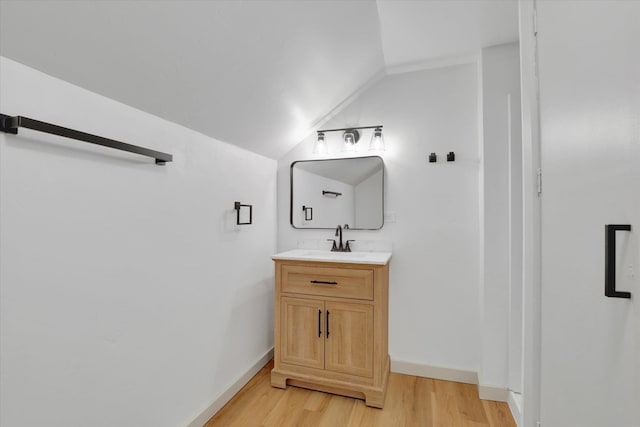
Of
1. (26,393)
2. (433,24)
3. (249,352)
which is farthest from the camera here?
(249,352)

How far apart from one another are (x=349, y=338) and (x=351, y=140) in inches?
59.2

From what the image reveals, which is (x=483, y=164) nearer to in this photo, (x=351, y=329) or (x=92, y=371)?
(x=351, y=329)

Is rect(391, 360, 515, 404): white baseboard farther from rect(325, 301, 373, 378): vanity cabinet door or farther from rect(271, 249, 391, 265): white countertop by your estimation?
rect(271, 249, 391, 265): white countertop

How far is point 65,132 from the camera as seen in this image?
3.32ft

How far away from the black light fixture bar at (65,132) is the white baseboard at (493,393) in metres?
2.40

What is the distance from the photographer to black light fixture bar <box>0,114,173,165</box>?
90 cm

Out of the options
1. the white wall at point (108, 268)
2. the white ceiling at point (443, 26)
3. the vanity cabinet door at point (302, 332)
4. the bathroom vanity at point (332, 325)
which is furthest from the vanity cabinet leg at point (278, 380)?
the white ceiling at point (443, 26)

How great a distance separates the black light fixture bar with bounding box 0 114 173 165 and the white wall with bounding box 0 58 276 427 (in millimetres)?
45

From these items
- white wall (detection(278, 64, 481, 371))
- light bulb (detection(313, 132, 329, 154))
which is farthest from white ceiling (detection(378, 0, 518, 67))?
light bulb (detection(313, 132, 329, 154))

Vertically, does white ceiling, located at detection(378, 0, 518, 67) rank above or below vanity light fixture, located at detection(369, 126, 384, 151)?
above

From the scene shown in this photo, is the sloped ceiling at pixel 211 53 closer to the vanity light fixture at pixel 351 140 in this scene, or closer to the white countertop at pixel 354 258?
the vanity light fixture at pixel 351 140

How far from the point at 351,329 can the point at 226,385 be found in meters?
0.87

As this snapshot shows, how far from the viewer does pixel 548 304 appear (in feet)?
Answer: 3.42

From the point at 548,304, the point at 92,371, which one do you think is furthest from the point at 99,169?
the point at 548,304
